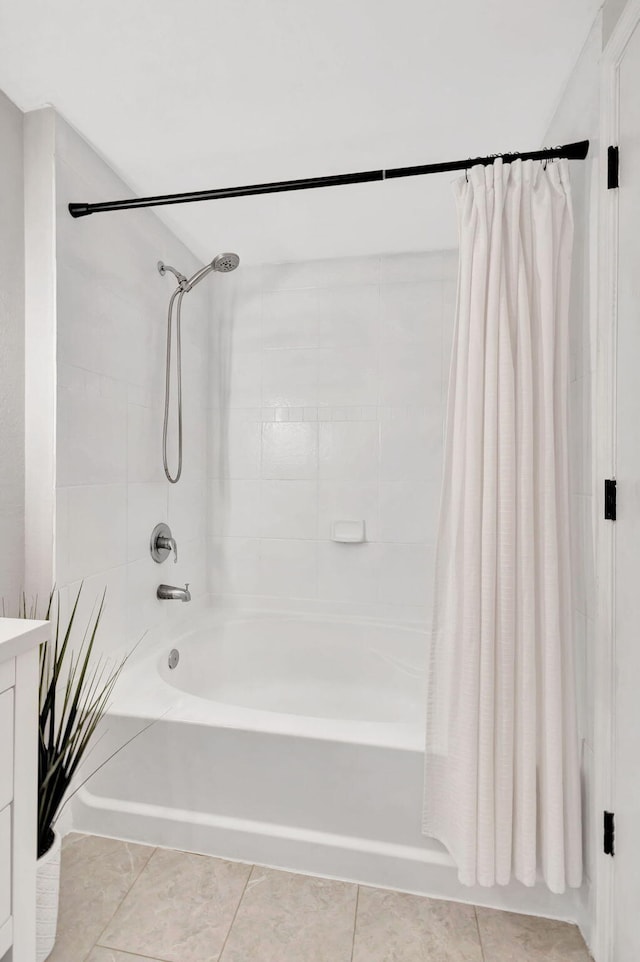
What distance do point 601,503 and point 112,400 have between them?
161cm

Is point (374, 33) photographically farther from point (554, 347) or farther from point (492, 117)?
point (554, 347)

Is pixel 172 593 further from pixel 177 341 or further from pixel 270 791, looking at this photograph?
pixel 177 341

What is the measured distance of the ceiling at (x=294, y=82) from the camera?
4.13ft

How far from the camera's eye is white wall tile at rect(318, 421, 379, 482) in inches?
101

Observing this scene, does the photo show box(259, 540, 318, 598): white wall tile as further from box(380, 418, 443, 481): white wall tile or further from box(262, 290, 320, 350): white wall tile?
box(262, 290, 320, 350): white wall tile

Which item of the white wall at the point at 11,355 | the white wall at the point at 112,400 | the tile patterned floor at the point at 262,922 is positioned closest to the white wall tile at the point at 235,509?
the white wall at the point at 112,400

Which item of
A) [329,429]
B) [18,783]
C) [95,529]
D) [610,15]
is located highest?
[610,15]

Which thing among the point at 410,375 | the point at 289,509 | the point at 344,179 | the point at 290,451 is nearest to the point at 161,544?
the point at 289,509

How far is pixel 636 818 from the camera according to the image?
107cm

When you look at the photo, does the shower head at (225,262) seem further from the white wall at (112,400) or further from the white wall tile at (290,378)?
the white wall tile at (290,378)

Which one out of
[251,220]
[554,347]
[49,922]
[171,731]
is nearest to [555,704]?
[554,347]

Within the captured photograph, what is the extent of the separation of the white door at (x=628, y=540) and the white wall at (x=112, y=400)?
1.55 meters

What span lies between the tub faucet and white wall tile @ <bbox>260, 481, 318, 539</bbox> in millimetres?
593

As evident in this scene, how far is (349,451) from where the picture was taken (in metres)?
2.58
